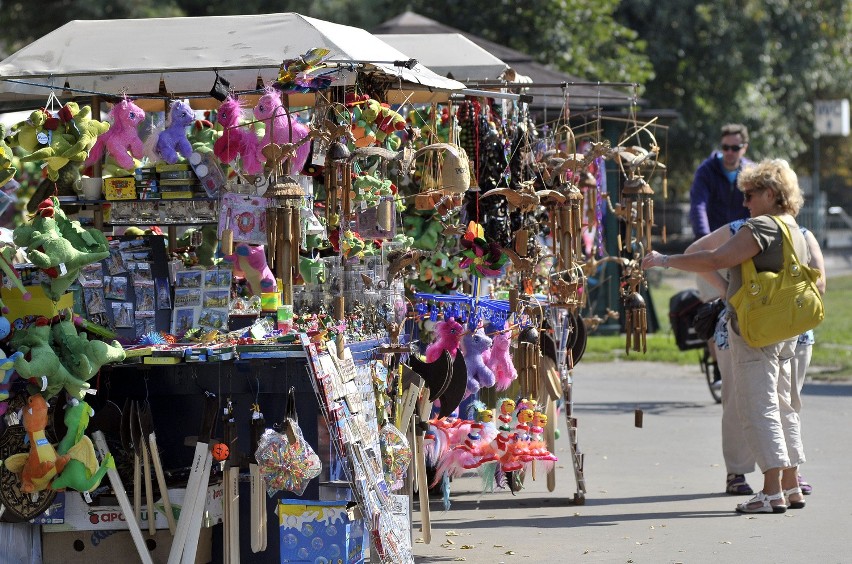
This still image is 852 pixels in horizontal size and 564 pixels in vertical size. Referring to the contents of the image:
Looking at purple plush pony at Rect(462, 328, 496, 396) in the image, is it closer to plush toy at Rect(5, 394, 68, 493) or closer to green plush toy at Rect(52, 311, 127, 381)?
green plush toy at Rect(52, 311, 127, 381)

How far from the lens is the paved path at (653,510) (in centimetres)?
650

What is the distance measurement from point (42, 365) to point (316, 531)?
127cm

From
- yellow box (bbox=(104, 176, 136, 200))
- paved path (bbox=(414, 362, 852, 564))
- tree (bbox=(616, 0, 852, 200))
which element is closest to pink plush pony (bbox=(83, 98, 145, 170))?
yellow box (bbox=(104, 176, 136, 200))

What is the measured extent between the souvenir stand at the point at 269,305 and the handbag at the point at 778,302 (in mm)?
576

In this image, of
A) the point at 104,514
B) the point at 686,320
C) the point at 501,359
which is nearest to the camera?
the point at 104,514

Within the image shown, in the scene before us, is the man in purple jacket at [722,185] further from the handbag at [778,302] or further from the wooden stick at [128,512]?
the wooden stick at [128,512]

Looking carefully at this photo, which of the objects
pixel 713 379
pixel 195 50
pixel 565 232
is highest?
pixel 195 50

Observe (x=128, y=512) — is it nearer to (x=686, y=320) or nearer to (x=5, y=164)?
(x=5, y=164)

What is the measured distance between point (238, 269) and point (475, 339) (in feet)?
4.36

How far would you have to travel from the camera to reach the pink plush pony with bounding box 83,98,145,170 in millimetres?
6668

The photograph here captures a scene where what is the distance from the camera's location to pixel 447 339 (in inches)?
278

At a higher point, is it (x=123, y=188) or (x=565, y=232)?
(x=123, y=188)

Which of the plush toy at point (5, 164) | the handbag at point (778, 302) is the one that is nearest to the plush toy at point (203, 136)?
the plush toy at point (5, 164)

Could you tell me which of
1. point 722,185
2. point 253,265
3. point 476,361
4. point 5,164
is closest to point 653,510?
point 476,361
